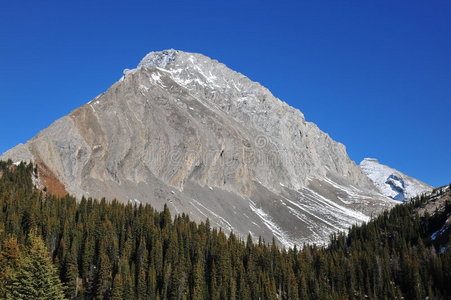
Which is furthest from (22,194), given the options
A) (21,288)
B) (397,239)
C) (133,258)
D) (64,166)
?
(397,239)

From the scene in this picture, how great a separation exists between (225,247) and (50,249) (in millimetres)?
43196

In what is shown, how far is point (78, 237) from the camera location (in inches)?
3898

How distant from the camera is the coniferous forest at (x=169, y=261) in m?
89.9

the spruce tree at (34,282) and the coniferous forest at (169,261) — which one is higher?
the coniferous forest at (169,261)

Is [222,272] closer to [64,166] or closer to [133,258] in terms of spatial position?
[133,258]

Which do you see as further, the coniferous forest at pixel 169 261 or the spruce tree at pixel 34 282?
the coniferous forest at pixel 169 261

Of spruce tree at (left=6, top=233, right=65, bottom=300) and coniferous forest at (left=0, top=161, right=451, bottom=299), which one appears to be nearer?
spruce tree at (left=6, top=233, right=65, bottom=300)

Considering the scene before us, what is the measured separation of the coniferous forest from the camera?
3541 inches

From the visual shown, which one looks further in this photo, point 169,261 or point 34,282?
point 169,261

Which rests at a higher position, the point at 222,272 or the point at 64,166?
the point at 64,166

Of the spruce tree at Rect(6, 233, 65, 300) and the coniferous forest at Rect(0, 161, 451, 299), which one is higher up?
the coniferous forest at Rect(0, 161, 451, 299)

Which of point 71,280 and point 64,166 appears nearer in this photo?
point 71,280

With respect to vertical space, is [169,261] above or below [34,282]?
above

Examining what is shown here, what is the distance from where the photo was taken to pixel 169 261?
105938 mm
